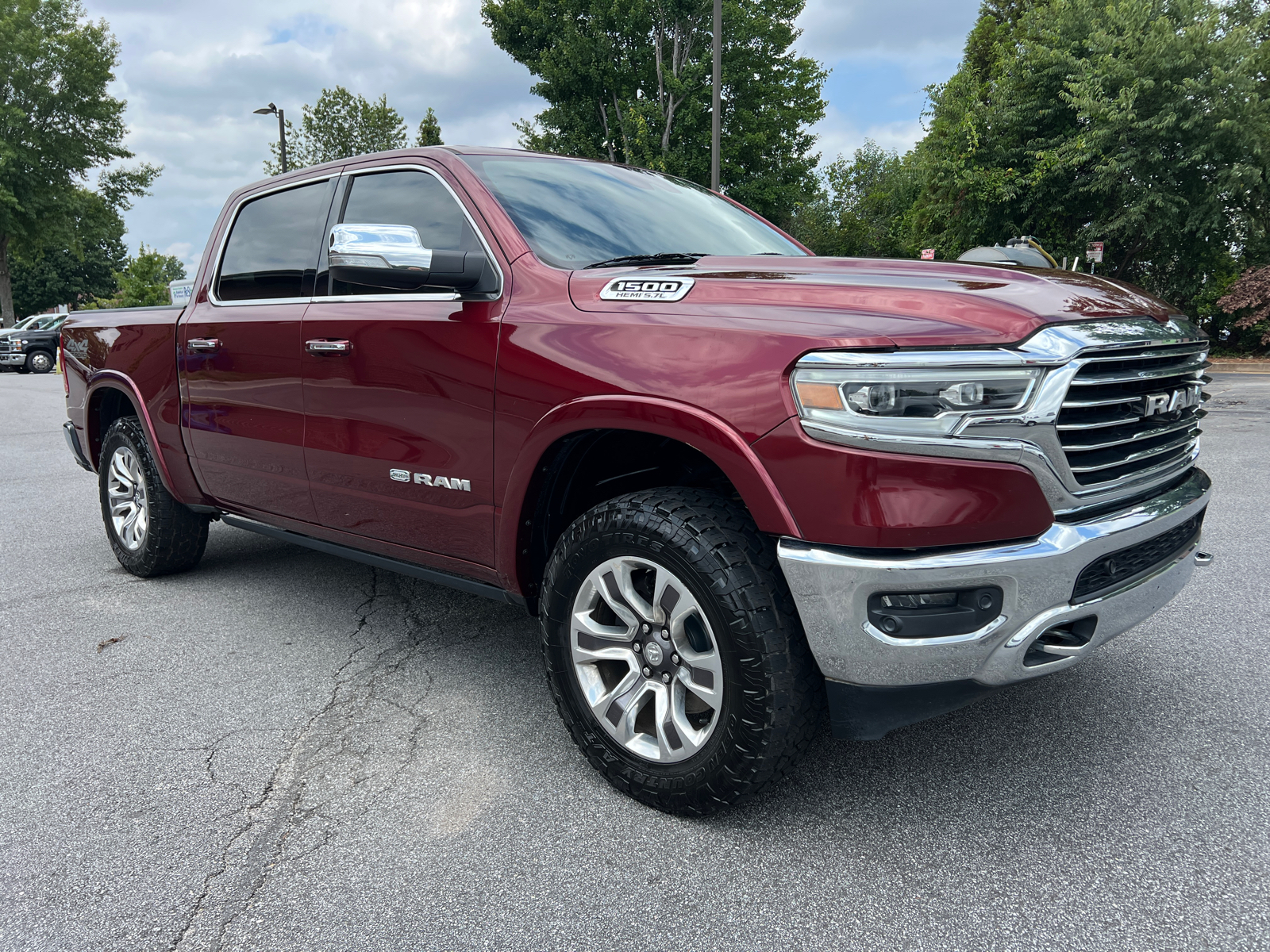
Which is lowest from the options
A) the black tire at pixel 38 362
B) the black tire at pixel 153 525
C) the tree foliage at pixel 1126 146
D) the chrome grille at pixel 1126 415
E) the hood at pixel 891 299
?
the black tire at pixel 38 362

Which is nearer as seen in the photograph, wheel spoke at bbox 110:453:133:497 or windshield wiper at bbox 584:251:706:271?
windshield wiper at bbox 584:251:706:271

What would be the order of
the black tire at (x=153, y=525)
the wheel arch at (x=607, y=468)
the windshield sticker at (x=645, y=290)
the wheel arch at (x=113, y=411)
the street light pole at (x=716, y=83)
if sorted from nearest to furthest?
the wheel arch at (x=607, y=468) → the windshield sticker at (x=645, y=290) → the wheel arch at (x=113, y=411) → the black tire at (x=153, y=525) → the street light pole at (x=716, y=83)

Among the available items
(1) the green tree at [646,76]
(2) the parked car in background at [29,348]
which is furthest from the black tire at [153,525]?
(2) the parked car in background at [29,348]

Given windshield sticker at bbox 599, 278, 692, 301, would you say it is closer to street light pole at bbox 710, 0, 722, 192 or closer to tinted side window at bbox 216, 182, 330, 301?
tinted side window at bbox 216, 182, 330, 301

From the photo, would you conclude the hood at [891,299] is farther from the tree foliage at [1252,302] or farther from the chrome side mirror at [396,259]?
the tree foliage at [1252,302]

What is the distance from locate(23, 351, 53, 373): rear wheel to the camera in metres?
28.0

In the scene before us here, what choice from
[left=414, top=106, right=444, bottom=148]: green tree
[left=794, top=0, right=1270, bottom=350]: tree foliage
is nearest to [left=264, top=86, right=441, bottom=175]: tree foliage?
[left=414, top=106, right=444, bottom=148]: green tree

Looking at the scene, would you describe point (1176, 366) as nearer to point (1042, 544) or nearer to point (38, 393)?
point (1042, 544)

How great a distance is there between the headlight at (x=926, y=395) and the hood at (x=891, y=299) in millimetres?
68

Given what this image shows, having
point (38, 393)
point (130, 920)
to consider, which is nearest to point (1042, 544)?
point (130, 920)

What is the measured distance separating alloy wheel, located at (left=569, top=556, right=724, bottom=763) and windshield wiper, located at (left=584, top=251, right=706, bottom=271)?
975 millimetres

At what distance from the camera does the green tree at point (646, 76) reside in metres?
22.6

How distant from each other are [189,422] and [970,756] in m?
3.55

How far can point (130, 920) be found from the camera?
205cm
